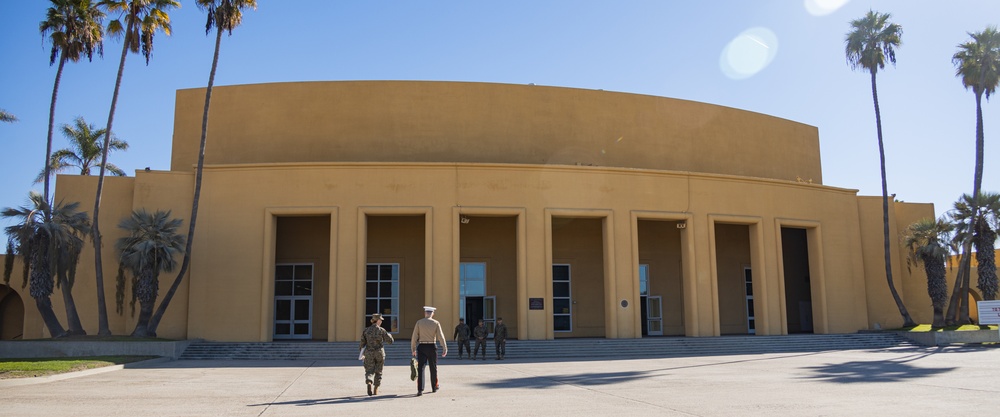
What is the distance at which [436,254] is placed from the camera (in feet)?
89.1

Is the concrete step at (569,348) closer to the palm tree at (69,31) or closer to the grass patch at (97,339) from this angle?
the grass patch at (97,339)

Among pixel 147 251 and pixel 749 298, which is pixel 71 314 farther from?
pixel 749 298

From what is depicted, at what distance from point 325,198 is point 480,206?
5.65 metres

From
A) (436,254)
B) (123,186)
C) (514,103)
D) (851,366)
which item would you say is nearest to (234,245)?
(123,186)

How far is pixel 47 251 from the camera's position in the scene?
82.2 ft

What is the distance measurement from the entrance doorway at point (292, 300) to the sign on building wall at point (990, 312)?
25580 mm

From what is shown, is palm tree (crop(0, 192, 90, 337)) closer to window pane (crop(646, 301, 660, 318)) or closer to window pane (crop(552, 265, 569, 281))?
window pane (crop(552, 265, 569, 281))

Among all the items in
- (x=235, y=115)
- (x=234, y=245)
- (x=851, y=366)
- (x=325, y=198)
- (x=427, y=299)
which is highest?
(x=235, y=115)

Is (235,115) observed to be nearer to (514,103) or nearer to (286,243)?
(286,243)

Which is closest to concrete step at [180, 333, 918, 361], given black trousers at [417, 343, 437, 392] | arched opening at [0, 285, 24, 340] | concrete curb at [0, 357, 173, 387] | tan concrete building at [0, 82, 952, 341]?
tan concrete building at [0, 82, 952, 341]

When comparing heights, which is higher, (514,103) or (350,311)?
(514,103)

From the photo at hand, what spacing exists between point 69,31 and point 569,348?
20410 mm

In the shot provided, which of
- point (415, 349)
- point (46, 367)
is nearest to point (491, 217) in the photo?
point (46, 367)

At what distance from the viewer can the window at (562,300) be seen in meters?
31.1
